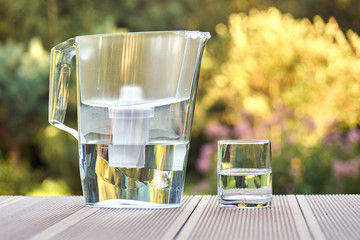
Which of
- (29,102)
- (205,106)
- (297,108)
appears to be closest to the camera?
(297,108)

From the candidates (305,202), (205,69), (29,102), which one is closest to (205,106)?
(205,69)

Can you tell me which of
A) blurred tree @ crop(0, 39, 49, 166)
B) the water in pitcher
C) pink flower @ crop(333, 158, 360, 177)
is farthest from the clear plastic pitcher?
blurred tree @ crop(0, 39, 49, 166)

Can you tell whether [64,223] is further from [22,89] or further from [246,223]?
[22,89]

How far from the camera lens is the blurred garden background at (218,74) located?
17.6 feet

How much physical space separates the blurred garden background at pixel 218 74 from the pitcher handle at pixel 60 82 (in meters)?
3.52

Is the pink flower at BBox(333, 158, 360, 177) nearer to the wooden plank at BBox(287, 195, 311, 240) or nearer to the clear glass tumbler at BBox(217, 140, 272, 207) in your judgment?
the wooden plank at BBox(287, 195, 311, 240)

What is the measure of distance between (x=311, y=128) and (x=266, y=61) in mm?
1484

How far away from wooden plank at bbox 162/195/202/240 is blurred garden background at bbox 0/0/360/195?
11.5 ft

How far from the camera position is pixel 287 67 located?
589 centimetres

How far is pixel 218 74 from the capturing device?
21.5 ft

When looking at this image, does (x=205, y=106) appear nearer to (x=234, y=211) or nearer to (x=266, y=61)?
(x=266, y=61)

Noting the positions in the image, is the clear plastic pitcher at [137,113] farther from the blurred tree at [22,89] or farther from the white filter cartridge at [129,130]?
the blurred tree at [22,89]

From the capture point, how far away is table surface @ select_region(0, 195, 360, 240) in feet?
1.80

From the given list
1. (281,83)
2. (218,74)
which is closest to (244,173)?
(281,83)
